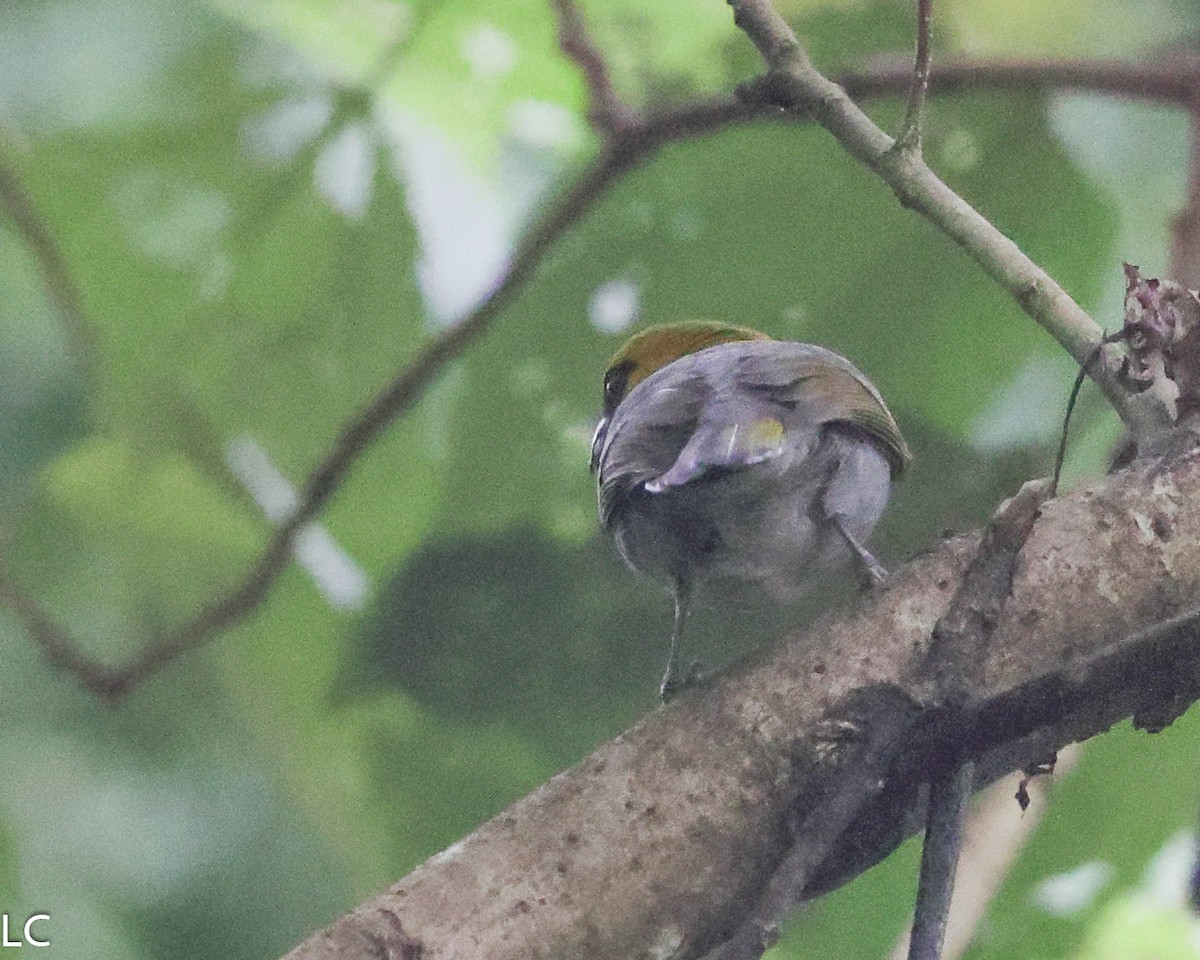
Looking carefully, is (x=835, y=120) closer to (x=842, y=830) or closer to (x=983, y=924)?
(x=842, y=830)

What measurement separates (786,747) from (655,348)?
1654 millimetres

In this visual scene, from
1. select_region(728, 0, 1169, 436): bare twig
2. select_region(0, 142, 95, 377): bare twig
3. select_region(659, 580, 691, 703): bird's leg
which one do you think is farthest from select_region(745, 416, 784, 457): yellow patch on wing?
select_region(0, 142, 95, 377): bare twig

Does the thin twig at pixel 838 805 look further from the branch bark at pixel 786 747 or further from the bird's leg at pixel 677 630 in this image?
the bird's leg at pixel 677 630

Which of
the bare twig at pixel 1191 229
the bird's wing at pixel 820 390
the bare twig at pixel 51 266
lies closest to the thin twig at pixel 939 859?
the bird's wing at pixel 820 390

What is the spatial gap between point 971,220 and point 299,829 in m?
1.72

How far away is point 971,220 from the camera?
2.14 meters

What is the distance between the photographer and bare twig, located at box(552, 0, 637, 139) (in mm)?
2866

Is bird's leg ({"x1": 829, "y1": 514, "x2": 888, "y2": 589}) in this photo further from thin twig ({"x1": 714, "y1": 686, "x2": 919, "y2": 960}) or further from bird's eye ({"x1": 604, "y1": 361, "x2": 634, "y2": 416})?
bird's eye ({"x1": 604, "y1": 361, "x2": 634, "y2": 416})

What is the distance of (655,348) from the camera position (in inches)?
129

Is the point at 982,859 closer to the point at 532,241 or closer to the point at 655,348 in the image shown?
the point at 655,348

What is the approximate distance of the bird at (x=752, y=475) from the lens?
2461 millimetres

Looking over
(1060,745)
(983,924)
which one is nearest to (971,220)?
(1060,745)

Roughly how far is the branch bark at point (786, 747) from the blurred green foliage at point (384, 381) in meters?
1.01

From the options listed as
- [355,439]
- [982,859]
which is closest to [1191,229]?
[982,859]
